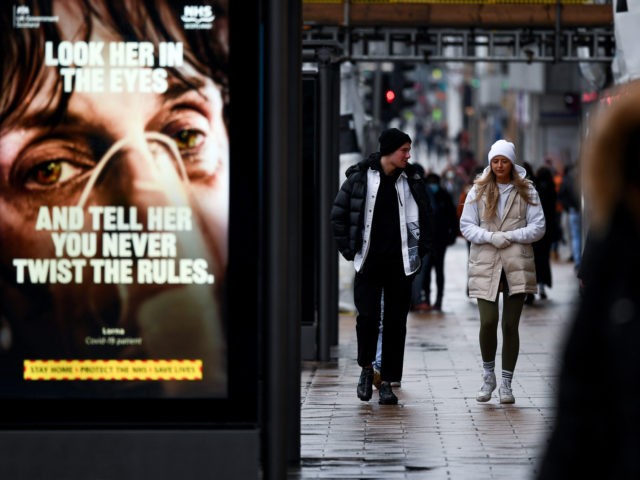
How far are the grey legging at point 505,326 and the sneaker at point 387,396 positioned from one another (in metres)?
0.69

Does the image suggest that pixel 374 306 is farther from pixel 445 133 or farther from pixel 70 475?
pixel 445 133

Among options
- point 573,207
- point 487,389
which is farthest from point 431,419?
point 573,207

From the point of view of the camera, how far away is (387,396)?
36.6 feet

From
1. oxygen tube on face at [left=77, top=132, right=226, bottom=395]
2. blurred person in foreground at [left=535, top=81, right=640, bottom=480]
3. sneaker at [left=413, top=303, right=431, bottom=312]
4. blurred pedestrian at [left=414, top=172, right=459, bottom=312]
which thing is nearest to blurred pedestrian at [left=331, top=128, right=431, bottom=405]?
oxygen tube on face at [left=77, top=132, right=226, bottom=395]

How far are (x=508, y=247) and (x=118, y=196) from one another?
4696 mm

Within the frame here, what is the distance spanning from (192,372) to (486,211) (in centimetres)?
457

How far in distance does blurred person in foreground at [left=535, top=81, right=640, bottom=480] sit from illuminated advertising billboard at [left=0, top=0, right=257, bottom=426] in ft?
11.7

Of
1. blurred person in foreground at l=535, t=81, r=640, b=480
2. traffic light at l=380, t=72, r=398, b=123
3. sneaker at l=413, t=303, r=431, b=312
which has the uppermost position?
traffic light at l=380, t=72, r=398, b=123

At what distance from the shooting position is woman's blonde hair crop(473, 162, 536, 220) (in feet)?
35.8

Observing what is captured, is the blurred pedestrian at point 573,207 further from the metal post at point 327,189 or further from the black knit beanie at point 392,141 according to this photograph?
the black knit beanie at point 392,141

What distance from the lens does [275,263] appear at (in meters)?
6.77

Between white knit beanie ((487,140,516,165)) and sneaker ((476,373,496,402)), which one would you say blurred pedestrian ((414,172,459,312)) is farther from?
white knit beanie ((487,140,516,165))

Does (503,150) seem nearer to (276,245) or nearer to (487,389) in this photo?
(487,389)

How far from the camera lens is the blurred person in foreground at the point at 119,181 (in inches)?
263
